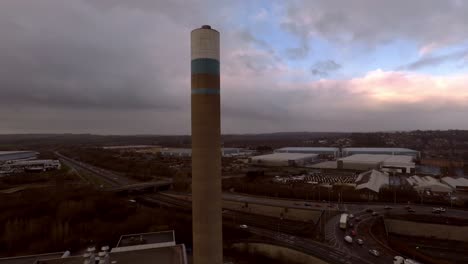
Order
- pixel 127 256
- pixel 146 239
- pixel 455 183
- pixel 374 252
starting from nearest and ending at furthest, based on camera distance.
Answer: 1. pixel 127 256
2. pixel 146 239
3. pixel 374 252
4. pixel 455 183

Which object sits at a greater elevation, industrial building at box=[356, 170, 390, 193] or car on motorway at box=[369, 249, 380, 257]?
industrial building at box=[356, 170, 390, 193]

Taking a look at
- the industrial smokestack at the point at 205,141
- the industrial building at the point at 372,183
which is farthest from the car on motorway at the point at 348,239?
the industrial building at the point at 372,183

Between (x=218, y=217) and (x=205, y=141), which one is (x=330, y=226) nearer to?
(x=218, y=217)

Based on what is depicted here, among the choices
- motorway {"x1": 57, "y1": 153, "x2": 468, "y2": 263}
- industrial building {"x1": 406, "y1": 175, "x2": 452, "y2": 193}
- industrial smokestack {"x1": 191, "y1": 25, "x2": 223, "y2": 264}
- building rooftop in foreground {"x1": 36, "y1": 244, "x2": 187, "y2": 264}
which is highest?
A: industrial smokestack {"x1": 191, "y1": 25, "x2": 223, "y2": 264}

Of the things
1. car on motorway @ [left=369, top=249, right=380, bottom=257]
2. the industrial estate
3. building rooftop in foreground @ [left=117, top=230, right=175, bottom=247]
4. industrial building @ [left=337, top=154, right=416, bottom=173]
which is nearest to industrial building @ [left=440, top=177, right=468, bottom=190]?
the industrial estate

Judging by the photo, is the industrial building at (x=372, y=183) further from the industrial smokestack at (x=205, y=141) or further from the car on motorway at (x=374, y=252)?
the industrial smokestack at (x=205, y=141)

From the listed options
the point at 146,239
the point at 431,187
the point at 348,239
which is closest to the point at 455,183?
the point at 431,187

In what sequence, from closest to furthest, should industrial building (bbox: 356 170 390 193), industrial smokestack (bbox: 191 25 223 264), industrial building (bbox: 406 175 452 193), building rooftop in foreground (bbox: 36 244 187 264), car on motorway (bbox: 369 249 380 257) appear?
industrial smokestack (bbox: 191 25 223 264), building rooftop in foreground (bbox: 36 244 187 264), car on motorway (bbox: 369 249 380 257), industrial building (bbox: 356 170 390 193), industrial building (bbox: 406 175 452 193)

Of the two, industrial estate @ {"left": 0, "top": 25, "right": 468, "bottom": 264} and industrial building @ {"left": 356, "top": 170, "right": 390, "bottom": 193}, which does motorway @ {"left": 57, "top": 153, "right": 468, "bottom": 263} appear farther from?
industrial building @ {"left": 356, "top": 170, "right": 390, "bottom": 193}

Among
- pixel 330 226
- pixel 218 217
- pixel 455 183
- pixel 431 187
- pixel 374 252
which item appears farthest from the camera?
pixel 455 183
